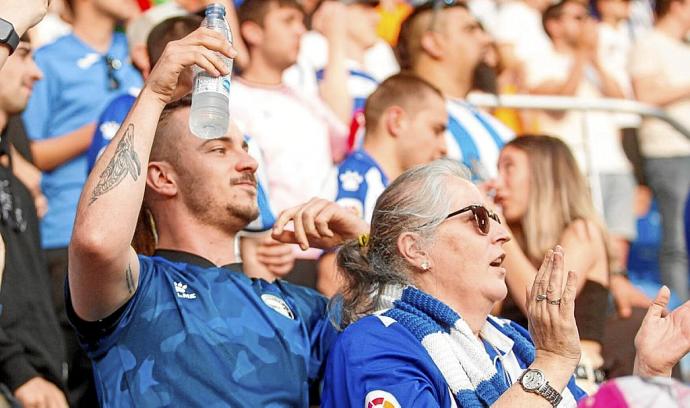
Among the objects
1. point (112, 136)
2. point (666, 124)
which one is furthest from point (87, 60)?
point (666, 124)

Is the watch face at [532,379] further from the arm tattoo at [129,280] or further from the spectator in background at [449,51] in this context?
the spectator in background at [449,51]

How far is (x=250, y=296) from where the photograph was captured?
4234mm

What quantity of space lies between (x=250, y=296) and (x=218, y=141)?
1.93 feet

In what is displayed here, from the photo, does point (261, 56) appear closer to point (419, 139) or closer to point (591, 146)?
point (419, 139)

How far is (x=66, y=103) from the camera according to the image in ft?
20.8

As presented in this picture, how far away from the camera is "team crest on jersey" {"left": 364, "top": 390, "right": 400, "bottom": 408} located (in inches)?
140

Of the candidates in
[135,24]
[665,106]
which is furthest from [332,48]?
[665,106]

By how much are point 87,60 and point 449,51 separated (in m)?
2.13

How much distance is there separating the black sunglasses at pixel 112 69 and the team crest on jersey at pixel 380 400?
10.9ft

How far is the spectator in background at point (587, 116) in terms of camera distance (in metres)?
8.59

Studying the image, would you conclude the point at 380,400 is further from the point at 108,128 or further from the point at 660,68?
the point at 660,68

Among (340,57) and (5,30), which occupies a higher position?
(5,30)

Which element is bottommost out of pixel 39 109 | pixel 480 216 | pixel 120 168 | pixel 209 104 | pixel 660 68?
pixel 660 68

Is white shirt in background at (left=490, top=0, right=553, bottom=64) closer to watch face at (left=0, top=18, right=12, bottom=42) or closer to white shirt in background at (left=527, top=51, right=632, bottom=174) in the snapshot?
white shirt in background at (left=527, top=51, right=632, bottom=174)
